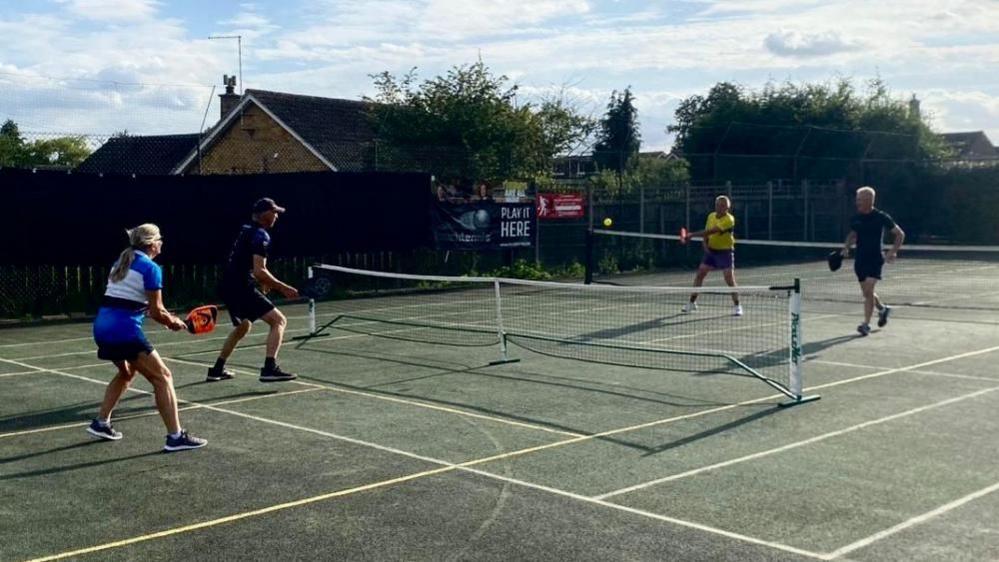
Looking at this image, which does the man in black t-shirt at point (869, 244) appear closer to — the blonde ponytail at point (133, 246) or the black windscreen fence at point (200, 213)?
the blonde ponytail at point (133, 246)

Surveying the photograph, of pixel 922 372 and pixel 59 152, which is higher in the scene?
pixel 59 152

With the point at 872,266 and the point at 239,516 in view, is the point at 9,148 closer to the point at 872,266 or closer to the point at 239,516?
the point at 872,266

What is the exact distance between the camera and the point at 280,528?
6586 millimetres

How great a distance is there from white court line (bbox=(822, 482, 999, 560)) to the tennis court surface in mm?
20

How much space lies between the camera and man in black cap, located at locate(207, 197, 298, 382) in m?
11.8

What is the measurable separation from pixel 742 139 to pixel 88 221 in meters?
26.8

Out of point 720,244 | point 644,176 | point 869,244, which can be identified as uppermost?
point 644,176

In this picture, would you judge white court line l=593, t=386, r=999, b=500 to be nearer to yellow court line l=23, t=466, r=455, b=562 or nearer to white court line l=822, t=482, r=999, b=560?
yellow court line l=23, t=466, r=455, b=562

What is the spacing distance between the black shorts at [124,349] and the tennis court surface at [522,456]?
2.48 ft

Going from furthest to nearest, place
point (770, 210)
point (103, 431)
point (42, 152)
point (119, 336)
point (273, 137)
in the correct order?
point (42, 152), point (273, 137), point (770, 210), point (103, 431), point (119, 336)

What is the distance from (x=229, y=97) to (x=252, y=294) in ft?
99.7

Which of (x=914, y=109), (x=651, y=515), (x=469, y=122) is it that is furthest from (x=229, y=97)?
(x=651, y=515)

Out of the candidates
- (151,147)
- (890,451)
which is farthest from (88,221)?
(151,147)

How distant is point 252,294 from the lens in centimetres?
1196
